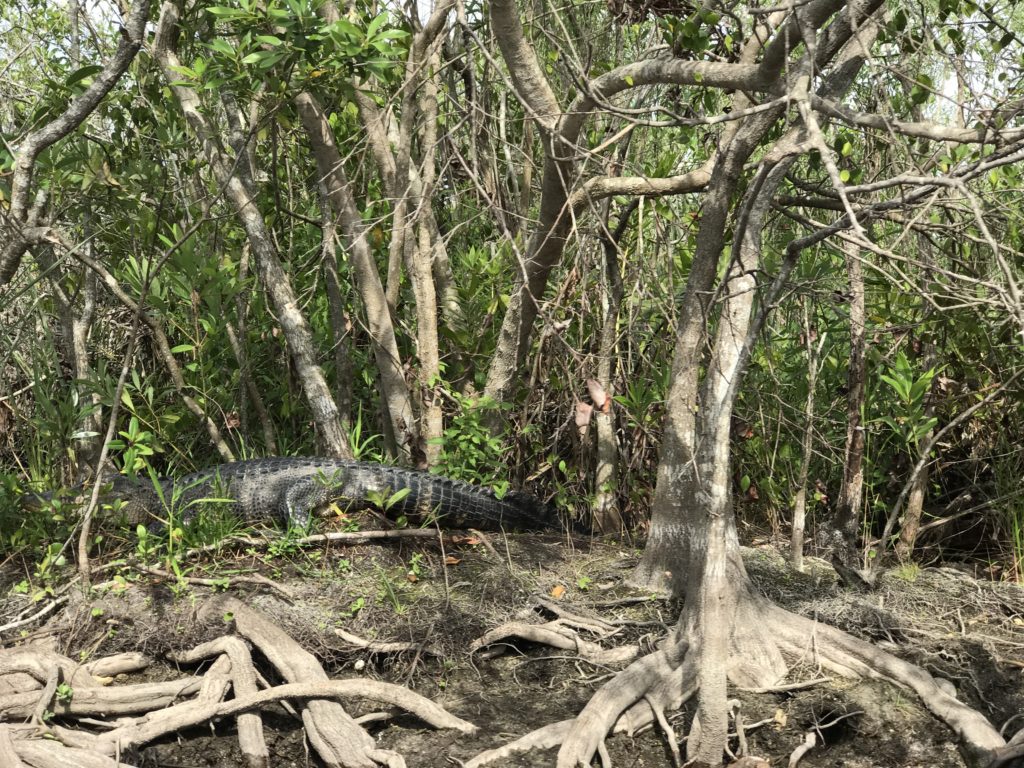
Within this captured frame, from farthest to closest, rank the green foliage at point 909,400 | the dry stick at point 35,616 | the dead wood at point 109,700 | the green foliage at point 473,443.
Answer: the green foliage at point 473,443 < the green foliage at point 909,400 < the dry stick at point 35,616 < the dead wood at point 109,700

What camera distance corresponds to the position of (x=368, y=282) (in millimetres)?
5184

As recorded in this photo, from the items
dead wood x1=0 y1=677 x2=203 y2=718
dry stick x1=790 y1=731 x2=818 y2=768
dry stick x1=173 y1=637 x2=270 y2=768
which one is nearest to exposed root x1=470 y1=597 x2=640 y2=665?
dry stick x1=790 y1=731 x2=818 y2=768

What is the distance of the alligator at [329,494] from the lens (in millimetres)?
4934

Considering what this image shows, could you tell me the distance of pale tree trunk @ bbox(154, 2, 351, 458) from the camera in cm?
486

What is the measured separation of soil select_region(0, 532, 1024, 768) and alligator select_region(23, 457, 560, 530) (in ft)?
0.67

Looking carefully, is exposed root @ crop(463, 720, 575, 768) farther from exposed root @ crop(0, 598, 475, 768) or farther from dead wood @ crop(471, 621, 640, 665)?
dead wood @ crop(471, 621, 640, 665)

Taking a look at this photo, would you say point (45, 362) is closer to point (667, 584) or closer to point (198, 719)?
point (198, 719)

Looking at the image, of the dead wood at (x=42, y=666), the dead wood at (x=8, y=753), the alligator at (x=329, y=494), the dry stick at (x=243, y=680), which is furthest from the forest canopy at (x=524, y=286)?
the dead wood at (x=8, y=753)

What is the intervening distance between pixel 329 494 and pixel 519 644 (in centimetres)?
129

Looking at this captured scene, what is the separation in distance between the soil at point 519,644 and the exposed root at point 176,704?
0.09 m

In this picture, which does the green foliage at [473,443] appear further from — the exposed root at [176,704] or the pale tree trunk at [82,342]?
the pale tree trunk at [82,342]

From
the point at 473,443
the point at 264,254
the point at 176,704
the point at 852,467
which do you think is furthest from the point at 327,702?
the point at 852,467

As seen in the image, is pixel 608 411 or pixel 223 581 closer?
pixel 223 581

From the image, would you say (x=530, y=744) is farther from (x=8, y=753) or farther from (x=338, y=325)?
(x=338, y=325)
